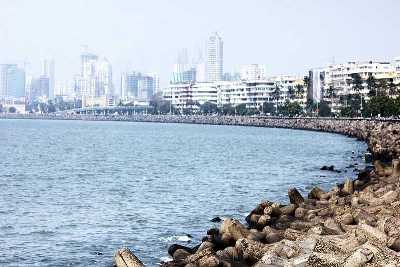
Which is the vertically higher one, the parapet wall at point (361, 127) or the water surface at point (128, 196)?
A: the parapet wall at point (361, 127)

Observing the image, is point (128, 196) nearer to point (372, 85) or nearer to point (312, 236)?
point (312, 236)

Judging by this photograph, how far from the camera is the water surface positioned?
79.5 feet

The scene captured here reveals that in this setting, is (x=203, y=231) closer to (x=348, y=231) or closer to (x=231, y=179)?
(x=348, y=231)

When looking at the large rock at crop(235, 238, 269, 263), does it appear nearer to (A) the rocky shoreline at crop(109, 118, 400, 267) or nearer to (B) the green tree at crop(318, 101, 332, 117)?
(A) the rocky shoreline at crop(109, 118, 400, 267)

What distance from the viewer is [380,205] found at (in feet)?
74.3

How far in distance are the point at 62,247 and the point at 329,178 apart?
25.9 meters

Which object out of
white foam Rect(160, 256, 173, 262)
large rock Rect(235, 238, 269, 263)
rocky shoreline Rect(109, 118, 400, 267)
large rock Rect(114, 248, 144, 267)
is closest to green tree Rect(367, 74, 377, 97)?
rocky shoreline Rect(109, 118, 400, 267)

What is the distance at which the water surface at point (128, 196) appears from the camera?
24.2m

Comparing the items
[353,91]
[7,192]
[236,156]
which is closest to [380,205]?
[7,192]

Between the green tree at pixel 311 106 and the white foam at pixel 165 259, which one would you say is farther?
the green tree at pixel 311 106

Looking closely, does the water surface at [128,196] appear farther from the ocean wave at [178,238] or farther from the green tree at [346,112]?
the green tree at [346,112]

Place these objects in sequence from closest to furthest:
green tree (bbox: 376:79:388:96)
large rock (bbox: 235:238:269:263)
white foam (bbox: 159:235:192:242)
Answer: large rock (bbox: 235:238:269:263), white foam (bbox: 159:235:192:242), green tree (bbox: 376:79:388:96)

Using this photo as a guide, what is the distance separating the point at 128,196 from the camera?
38406 mm

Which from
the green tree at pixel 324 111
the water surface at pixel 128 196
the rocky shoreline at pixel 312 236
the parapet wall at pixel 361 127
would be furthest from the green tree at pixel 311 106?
the rocky shoreline at pixel 312 236
